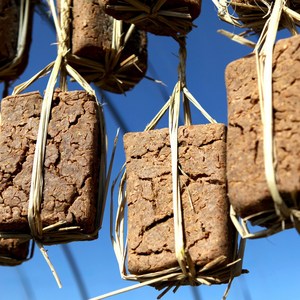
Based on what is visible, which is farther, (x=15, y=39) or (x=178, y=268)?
(x=15, y=39)

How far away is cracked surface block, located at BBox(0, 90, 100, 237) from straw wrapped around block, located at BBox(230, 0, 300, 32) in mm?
237

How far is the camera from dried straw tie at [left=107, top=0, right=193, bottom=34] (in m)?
1.01

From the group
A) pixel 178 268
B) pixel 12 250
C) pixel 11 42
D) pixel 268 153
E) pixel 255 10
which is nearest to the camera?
pixel 268 153

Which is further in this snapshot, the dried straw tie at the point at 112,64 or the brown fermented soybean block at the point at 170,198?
the dried straw tie at the point at 112,64

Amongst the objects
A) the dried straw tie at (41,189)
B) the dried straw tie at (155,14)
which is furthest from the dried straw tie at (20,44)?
the dried straw tie at (155,14)

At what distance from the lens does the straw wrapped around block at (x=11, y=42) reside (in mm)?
1477

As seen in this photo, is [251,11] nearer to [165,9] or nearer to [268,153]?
[165,9]

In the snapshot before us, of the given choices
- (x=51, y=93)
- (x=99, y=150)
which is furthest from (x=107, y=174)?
(x=51, y=93)

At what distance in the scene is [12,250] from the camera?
117 centimetres

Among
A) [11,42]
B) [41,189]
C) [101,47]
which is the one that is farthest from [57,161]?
[11,42]

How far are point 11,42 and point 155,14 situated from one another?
0.55m

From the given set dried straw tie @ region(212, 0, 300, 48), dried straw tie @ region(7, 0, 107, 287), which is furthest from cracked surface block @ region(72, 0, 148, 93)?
dried straw tie @ region(212, 0, 300, 48)

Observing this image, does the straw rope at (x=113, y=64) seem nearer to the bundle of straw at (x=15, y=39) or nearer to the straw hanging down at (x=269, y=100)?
the bundle of straw at (x=15, y=39)

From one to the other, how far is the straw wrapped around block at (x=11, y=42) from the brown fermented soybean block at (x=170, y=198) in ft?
2.00
